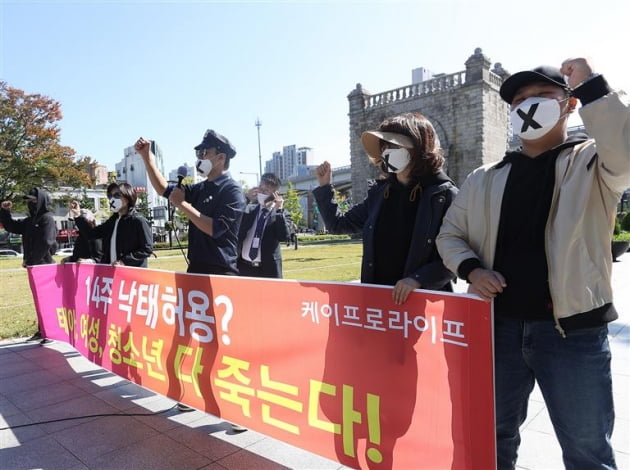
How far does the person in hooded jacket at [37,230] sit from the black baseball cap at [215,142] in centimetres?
345

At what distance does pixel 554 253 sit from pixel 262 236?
3.15 m

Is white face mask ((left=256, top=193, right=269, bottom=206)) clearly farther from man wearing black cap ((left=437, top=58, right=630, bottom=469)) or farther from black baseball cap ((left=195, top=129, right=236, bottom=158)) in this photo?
man wearing black cap ((left=437, top=58, right=630, bottom=469))

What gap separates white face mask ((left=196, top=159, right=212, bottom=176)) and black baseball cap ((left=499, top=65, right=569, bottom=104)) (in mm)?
2157

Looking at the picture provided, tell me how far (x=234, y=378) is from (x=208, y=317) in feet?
1.43

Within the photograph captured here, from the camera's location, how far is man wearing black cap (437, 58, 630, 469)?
1.62 m

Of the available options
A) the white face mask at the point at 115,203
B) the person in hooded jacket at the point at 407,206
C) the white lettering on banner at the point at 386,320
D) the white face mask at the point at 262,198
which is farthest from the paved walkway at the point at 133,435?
the white face mask at the point at 262,198

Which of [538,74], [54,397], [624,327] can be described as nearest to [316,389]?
[538,74]

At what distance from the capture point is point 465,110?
93.0 ft

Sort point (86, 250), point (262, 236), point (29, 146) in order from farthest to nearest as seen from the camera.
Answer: point (29, 146), point (86, 250), point (262, 236)

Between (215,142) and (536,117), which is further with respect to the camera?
(215,142)

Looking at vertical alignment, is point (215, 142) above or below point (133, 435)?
above

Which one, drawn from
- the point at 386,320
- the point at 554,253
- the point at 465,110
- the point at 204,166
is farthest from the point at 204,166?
the point at 465,110

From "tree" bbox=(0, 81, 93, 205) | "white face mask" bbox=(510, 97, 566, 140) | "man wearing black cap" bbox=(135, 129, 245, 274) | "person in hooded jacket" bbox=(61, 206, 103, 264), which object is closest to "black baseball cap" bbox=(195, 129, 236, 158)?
"man wearing black cap" bbox=(135, 129, 245, 274)

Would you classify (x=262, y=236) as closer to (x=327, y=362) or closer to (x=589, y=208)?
(x=327, y=362)
